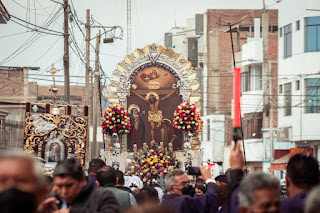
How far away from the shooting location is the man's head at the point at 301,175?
6770 millimetres

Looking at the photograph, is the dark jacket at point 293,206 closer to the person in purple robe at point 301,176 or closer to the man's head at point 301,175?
the person in purple robe at point 301,176

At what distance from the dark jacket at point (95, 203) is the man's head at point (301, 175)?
1632 millimetres

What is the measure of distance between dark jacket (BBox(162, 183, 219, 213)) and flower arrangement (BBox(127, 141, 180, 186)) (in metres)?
14.0

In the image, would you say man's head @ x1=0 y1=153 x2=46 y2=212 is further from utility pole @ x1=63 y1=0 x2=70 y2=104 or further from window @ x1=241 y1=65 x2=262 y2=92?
window @ x1=241 y1=65 x2=262 y2=92

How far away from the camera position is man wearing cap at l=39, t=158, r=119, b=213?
272 inches

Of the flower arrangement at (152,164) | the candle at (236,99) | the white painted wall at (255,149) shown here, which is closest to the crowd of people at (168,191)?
the candle at (236,99)

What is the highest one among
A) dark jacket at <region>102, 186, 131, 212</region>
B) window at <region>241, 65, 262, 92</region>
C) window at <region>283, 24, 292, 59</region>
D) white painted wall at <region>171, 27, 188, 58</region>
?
white painted wall at <region>171, 27, 188, 58</region>

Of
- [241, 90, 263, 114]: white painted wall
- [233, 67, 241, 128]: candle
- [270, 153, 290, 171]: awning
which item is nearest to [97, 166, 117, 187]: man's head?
[233, 67, 241, 128]: candle

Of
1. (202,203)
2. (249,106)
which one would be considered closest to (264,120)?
(249,106)

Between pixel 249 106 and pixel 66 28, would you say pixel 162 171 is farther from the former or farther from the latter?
pixel 249 106

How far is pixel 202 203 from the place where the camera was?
8859 millimetres

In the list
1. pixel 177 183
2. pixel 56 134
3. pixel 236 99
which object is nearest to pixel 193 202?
pixel 177 183

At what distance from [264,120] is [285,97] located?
7.37m

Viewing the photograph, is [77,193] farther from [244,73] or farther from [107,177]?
[244,73]
